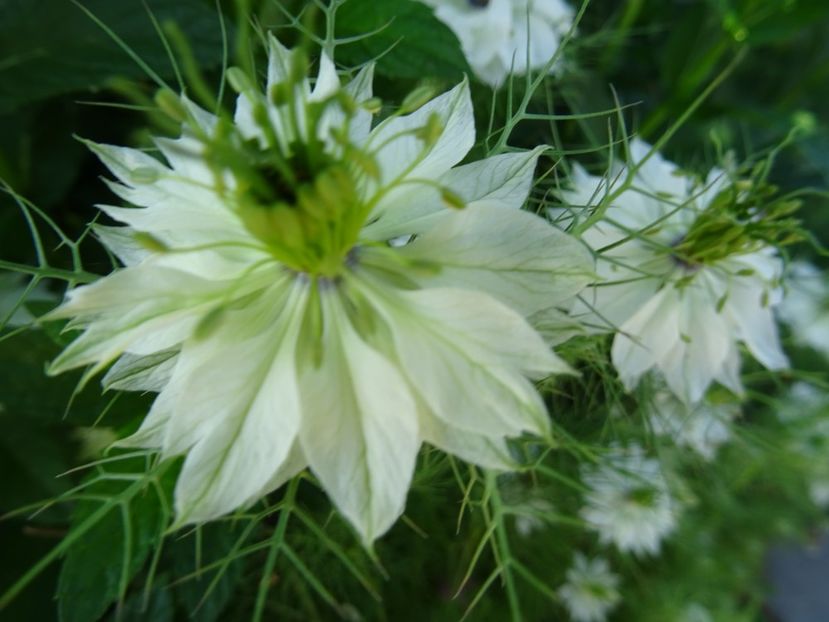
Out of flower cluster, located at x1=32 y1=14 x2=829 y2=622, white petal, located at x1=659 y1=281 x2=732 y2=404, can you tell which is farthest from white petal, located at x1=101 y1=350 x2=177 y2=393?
white petal, located at x1=659 y1=281 x2=732 y2=404

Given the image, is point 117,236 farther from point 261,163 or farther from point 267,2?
point 267,2

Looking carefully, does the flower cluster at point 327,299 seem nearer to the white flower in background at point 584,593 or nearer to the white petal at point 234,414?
the white petal at point 234,414

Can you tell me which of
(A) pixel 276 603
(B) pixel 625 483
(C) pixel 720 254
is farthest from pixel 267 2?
(B) pixel 625 483

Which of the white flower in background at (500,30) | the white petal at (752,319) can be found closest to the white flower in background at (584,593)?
the white petal at (752,319)

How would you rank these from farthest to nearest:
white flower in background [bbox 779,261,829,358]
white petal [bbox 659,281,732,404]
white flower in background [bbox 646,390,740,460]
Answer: white flower in background [bbox 779,261,829,358], white flower in background [bbox 646,390,740,460], white petal [bbox 659,281,732,404]

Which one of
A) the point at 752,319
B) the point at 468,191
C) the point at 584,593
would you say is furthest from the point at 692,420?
the point at 468,191

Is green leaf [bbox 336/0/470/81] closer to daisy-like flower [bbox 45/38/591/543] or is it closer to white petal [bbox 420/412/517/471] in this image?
daisy-like flower [bbox 45/38/591/543]
